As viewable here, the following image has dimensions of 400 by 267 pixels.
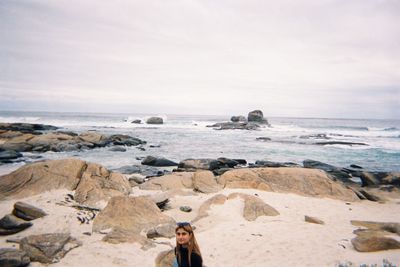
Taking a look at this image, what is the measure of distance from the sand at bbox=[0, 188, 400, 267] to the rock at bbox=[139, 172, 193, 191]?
5.13 ft

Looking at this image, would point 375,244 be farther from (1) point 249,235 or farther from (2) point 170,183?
(2) point 170,183

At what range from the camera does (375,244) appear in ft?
20.6

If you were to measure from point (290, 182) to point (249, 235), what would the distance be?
5.61m

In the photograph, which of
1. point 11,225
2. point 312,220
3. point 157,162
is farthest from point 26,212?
point 157,162

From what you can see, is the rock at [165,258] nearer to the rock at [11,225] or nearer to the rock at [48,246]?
the rock at [48,246]

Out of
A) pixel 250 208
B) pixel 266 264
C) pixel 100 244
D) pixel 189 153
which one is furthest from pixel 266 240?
pixel 189 153

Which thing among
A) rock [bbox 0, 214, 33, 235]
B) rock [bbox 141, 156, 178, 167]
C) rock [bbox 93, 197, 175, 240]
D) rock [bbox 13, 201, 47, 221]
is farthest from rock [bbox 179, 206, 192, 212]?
rock [bbox 141, 156, 178, 167]

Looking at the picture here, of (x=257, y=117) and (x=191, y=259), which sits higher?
(x=191, y=259)

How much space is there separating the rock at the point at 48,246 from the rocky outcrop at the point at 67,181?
3156 mm

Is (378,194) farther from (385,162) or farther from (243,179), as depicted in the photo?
(385,162)

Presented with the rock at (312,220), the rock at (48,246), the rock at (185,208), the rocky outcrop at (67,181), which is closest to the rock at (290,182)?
the rock at (185,208)

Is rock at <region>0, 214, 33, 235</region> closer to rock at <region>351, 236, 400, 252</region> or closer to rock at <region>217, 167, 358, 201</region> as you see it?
rock at <region>217, 167, 358, 201</region>

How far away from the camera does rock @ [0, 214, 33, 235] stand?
7.00m

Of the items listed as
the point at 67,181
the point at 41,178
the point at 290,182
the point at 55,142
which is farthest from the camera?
the point at 55,142
